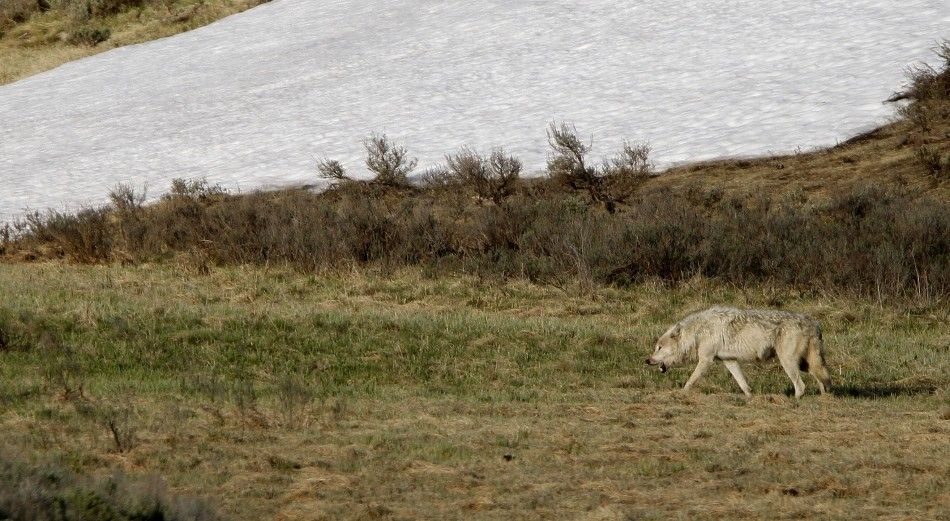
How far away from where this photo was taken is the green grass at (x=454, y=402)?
825cm

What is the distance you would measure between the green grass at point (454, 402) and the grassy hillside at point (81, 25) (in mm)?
23588

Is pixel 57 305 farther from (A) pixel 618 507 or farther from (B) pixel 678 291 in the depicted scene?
(A) pixel 618 507

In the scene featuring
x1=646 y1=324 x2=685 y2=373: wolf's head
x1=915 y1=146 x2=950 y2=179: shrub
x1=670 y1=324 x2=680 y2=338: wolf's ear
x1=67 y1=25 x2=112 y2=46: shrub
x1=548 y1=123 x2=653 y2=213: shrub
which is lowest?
x1=915 y1=146 x2=950 y2=179: shrub

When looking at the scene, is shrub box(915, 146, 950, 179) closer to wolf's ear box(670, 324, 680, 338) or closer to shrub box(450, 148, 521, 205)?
shrub box(450, 148, 521, 205)

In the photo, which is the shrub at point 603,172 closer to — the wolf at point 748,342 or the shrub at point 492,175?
the shrub at point 492,175

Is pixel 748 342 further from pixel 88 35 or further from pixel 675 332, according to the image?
pixel 88 35

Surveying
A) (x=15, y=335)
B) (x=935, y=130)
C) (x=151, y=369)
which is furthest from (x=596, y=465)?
(x=935, y=130)

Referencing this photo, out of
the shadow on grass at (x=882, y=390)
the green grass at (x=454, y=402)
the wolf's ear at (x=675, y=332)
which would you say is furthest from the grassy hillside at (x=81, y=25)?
the shadow on grass at (x=882, y=390)

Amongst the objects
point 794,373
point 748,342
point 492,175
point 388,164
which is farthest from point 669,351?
point 388,164

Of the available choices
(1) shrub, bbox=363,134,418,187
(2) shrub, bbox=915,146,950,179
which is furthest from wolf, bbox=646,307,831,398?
(1) shrub, bbox=363,134,418,187

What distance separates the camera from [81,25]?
41844mm

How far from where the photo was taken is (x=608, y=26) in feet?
109

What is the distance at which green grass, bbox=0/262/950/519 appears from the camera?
Answer: 825 centimetres

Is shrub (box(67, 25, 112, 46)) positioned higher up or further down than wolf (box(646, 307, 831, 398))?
higher up
